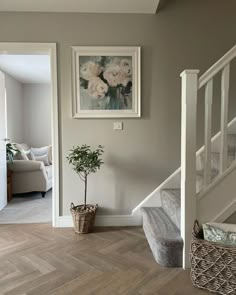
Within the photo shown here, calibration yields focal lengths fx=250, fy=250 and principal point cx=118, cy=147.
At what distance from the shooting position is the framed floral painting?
9.02ft

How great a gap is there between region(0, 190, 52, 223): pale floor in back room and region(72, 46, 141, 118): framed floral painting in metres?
1.42

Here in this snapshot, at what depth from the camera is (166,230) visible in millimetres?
2143

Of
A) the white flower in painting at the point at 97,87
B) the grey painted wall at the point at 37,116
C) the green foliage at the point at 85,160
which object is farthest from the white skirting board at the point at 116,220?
the grey painted wall at the point at 37,116

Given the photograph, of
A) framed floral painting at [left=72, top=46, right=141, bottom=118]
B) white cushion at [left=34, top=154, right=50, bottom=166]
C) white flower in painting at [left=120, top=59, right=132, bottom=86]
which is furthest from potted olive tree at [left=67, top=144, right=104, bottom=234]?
white cushion at [left=34, top=154, right=50, bottom=166]

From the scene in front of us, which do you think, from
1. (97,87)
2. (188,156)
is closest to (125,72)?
(97,87)

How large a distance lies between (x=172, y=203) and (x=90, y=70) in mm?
1655

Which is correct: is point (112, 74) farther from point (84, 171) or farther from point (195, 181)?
point (195, 181)

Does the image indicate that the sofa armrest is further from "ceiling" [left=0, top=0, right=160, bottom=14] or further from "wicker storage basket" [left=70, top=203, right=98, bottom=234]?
"ceiling" [left=0, top=0, right=160, bottom=14]

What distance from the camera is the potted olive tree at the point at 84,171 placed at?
2553mm

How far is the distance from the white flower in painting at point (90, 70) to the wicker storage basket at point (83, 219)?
1.44 metres

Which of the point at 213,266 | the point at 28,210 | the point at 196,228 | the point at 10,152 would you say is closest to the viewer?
the point at 213,266

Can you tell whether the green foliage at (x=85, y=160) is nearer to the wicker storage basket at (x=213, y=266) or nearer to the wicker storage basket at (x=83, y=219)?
the wicker storage basket at (x=83, y=219)

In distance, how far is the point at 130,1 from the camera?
8.40 ft

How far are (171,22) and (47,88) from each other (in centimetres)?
438
